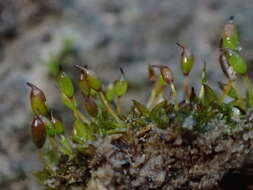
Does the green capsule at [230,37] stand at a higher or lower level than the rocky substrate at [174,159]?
higher

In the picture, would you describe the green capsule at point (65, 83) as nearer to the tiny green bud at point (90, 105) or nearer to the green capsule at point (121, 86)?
the tiny green bud at point (90, 105)

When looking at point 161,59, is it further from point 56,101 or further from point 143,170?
point 143,170

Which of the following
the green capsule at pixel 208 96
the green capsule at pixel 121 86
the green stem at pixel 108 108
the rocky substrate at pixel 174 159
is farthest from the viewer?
the green capsule at pixel 121 86

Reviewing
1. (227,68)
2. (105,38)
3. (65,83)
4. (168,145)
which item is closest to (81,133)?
(65,83)

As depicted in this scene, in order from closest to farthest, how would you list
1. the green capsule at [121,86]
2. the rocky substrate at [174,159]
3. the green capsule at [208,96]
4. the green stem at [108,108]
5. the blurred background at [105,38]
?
the rocky substrate at [174,159] → the green capsule at [208,96] → the green stem at [108,108] → the green capsule at [121,86] → the blurred background at [105,38]

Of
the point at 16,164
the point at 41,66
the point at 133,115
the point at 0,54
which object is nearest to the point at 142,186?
the point at 133,115

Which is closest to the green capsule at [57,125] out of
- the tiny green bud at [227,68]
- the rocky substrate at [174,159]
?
the rocky substrate at [174,159]

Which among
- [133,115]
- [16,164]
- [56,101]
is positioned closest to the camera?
[133,115]

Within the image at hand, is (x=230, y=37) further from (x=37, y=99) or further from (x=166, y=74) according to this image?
(x=37, y=99)
